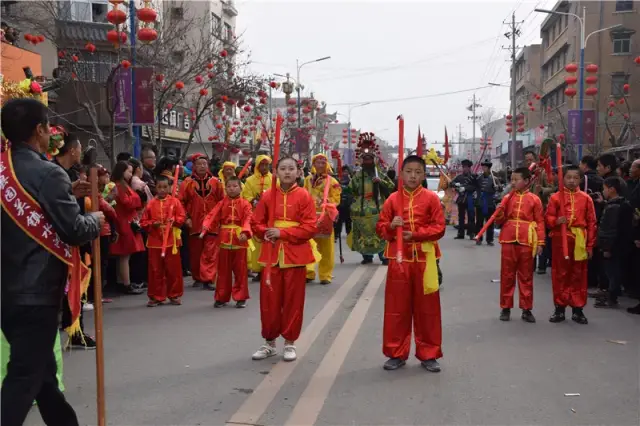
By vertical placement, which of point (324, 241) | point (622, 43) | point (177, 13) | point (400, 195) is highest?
point (622, 43)

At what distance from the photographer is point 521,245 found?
24.0ft

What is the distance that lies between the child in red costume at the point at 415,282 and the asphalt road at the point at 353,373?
0.70 ft

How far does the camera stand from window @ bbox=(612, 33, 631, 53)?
38312 millimetres

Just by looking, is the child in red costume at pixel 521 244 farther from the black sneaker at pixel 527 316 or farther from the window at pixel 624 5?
the window at pixel 624 5

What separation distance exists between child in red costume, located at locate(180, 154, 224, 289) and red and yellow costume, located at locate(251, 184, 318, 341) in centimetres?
402

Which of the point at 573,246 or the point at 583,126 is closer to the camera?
the point at 573,246

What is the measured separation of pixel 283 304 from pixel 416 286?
3.97 ft

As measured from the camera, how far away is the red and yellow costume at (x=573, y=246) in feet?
23.7

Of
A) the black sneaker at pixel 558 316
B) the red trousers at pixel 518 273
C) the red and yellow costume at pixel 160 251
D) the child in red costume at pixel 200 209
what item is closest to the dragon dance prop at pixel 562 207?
the red trousers at pixel 518 273

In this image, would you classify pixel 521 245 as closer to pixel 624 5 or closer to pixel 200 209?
pixel 200 209

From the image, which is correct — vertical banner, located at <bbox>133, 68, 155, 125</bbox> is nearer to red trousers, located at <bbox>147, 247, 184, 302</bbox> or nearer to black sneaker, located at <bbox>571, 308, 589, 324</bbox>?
red trousers, located at <bbox>147, 247, 184, 302</bbox>

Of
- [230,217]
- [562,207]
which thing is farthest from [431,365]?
[230,217]

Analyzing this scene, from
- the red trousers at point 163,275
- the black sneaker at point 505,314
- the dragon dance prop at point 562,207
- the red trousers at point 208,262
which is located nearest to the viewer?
the dragon dance prop at point 562,207

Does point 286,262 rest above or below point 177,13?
below
